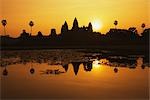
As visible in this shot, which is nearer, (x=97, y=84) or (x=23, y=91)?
(x=23, y=91)

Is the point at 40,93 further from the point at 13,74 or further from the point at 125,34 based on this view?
the point at 125,34

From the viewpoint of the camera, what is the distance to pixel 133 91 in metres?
20.6

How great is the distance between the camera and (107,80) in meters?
25.4

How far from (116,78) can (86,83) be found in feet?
11.7

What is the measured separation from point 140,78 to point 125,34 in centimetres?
13941

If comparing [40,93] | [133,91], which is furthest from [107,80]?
[40,93]

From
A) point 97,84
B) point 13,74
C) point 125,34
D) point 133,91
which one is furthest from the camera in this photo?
point 125,34

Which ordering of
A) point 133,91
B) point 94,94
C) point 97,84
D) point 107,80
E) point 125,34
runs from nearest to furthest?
1. point 94,94
2. point 133,91
3. point 97,84
4. point 107,80
5. point 125,34

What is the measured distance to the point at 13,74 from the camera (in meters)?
30.2

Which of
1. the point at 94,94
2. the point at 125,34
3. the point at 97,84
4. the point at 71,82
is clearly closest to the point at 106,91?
the point at 94,94

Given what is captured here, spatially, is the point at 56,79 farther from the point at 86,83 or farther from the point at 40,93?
the point at 40,93

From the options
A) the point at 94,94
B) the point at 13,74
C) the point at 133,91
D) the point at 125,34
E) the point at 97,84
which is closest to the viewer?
the point at 94,94

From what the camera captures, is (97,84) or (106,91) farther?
(97,84)

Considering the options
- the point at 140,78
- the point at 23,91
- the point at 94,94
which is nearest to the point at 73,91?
the point at 94,94
